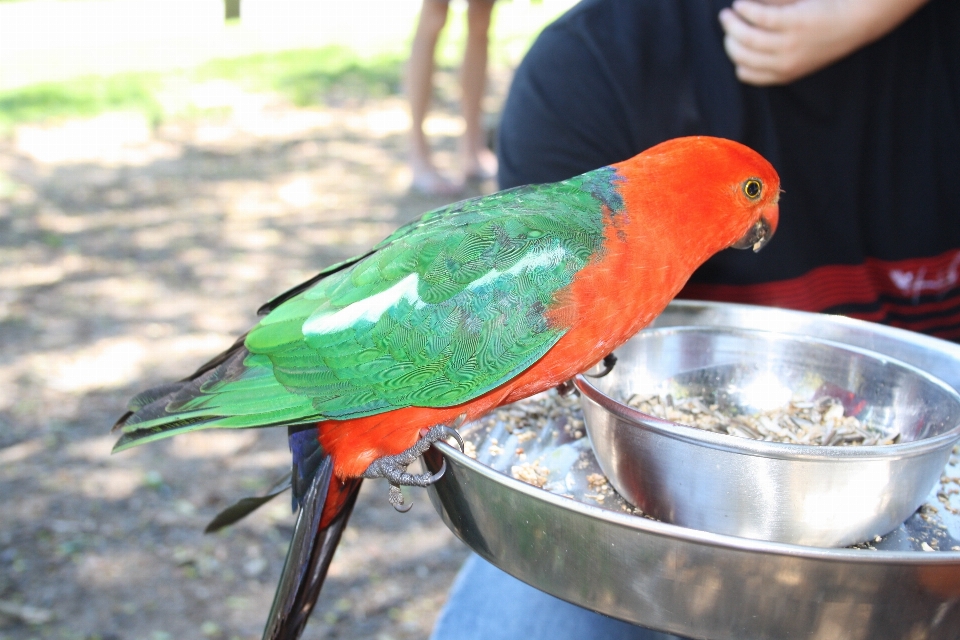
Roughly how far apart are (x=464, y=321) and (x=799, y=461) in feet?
1.40

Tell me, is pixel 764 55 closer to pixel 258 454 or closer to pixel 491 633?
pixel 491 633

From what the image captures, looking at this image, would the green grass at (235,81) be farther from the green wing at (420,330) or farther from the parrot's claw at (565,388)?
the parrot's claw at (565,388)

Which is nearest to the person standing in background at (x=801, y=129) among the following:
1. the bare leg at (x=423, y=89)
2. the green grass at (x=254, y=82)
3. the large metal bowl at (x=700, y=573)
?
the large metal bowl at (x=700, y=573)

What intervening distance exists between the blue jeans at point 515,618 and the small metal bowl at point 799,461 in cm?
35

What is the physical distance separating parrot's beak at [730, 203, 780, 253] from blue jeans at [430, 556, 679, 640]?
58 cm

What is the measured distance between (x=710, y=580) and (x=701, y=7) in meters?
1.23

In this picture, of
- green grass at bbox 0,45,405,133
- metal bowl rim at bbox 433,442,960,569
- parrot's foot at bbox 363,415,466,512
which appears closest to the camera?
metal bowl rim at bbox 433,442,960,569

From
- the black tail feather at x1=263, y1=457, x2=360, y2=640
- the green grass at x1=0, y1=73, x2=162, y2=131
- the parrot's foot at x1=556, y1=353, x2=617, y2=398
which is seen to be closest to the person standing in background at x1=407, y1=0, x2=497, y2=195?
the green grass at x1=0, y1=73, x2=162, y2=131

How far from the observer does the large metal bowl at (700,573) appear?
746mm

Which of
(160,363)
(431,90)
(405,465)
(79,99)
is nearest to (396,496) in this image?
(405,465)

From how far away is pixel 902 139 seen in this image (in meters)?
1.69

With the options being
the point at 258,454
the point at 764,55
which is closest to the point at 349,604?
the point at 258,454

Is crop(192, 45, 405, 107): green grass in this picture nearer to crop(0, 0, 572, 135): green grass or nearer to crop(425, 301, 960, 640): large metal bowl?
crop(0, 0, 572, 135): green grass

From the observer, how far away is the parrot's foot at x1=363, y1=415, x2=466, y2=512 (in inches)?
41.4
